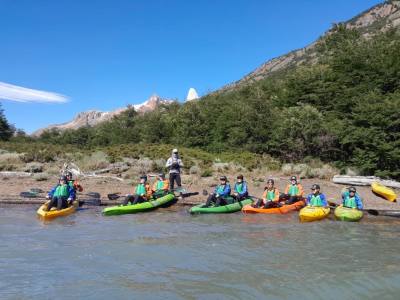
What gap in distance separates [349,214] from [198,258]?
599cm

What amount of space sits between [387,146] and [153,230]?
39.6ft

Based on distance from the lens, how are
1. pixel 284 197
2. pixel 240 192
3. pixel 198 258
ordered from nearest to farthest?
pixel 198 258
pixel 284 197
pixel 240 192

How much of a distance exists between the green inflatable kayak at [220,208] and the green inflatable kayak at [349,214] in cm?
323

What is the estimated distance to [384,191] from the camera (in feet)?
54.0

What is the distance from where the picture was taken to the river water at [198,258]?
24.2 feet

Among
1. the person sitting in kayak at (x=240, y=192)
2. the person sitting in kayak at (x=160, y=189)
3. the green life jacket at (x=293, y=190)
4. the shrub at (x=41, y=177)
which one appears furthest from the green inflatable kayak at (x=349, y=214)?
the shrub at (x=41, y=177)

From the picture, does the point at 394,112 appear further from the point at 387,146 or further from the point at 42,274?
the point at 42,274

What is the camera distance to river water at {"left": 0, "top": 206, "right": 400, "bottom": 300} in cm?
738

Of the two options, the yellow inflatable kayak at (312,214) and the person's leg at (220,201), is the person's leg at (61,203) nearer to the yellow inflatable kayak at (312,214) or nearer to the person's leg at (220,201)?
the person's leg at (220,201)

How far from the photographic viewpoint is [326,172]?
68.6 ft

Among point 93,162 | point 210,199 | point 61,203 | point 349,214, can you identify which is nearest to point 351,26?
point 93,162

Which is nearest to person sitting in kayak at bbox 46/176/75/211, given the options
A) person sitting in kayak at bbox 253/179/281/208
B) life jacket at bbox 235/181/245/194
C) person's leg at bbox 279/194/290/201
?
life jacket at bbox 235/181/245/194

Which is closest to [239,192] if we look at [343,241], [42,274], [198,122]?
[343,241]

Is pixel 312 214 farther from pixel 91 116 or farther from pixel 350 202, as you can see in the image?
pixel 91 116
